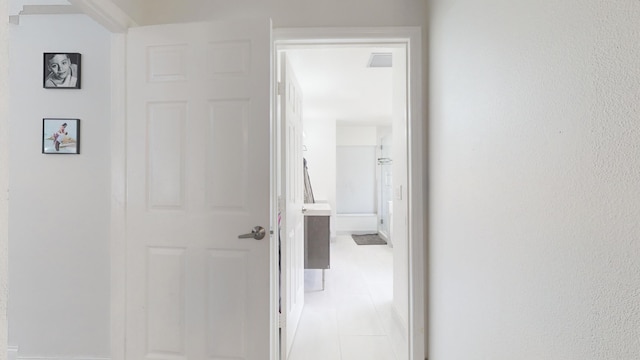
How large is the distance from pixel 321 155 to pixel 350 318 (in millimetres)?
3634

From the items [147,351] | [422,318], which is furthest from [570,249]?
[147,351]

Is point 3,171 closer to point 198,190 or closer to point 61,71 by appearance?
point 198,190

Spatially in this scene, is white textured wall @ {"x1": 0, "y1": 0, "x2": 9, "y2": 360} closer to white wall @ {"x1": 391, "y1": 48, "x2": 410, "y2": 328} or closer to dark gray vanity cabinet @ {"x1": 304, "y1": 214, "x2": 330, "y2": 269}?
white wall @ {"x1": 391, "y1": 48, "x2": 410, "y2": 328}

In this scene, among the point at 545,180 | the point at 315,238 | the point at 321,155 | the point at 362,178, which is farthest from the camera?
the point at 362,178

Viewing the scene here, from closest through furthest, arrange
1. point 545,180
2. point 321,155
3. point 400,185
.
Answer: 1. point 545,180
2. point 400,185
3. point 321,155

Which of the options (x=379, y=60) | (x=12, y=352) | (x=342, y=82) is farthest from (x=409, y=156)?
(x=12, y=352)

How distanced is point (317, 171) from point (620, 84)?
5310 mm

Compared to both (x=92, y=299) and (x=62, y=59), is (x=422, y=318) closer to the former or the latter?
(x=92, y=299)

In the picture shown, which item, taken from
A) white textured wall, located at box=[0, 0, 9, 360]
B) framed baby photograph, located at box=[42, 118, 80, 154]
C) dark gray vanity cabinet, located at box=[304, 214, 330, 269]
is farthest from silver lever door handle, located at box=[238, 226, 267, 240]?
dark gray vanity cabinet, located at box=[304, 214, 330, 269]

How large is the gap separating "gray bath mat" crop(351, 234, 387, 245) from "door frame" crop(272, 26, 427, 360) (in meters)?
3.99

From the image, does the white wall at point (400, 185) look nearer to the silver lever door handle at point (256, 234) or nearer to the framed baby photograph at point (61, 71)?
the silver lever door handle at point (256, 234)

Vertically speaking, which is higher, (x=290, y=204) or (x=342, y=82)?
(x=342, y=82)

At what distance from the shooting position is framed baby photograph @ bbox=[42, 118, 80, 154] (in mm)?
1911

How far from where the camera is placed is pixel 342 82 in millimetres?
3654
